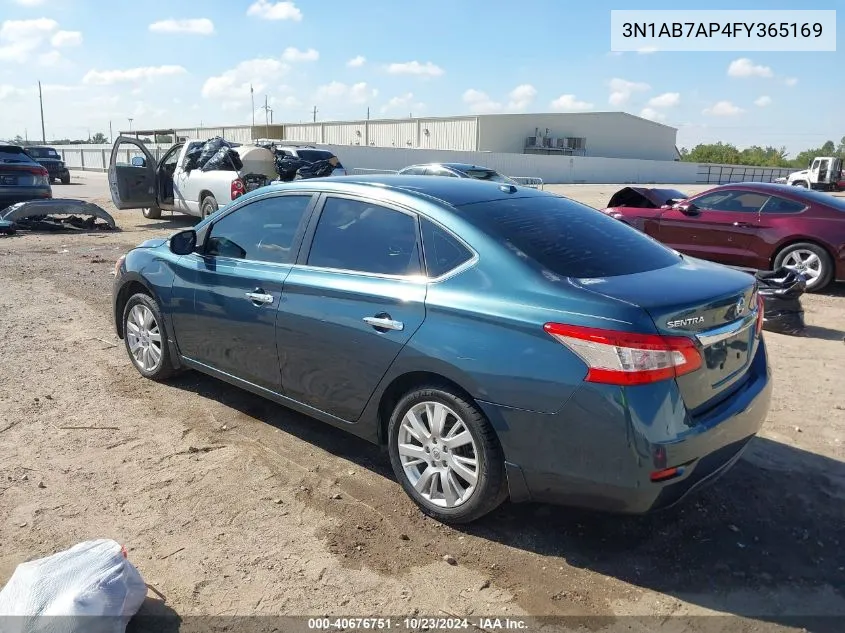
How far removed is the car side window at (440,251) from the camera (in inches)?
129

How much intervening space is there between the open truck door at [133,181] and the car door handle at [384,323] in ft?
41.4

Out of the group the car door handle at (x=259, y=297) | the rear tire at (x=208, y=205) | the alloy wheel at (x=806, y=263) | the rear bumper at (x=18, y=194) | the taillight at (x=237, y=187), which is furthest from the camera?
the rear bumper at (x=18, y=194)

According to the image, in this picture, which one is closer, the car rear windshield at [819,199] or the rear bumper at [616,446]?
the rear bumper at [616,446]

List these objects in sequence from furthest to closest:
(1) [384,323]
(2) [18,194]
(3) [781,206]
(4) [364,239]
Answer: (2) [18,194], (3) [781,206], (4) [364,239], (1) [384,323]

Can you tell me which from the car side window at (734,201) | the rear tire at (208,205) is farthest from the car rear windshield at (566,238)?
the rear tire at (208,205)

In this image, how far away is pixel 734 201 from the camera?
32.0 ft

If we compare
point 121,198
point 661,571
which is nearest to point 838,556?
point 661,571

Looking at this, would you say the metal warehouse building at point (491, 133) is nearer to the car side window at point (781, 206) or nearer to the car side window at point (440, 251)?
the car side window at point (781, 206)

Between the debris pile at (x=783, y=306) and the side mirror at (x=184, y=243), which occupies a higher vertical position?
the side mirror at (x=184, y=243)

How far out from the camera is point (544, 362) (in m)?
2.83

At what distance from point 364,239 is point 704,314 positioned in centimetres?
180

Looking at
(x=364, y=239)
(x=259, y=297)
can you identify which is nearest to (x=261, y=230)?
(x=259, y=297)

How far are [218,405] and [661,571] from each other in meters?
3.19

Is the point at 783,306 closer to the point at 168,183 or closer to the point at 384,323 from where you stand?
the point at 384,323
